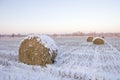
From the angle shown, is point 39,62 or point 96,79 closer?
point 96,79

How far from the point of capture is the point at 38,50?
10406 millimetres

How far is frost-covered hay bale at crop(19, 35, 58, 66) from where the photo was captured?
1011 cm

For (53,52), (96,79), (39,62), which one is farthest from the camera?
(53,52)

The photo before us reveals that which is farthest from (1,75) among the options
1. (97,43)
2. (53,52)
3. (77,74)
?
(97,43)

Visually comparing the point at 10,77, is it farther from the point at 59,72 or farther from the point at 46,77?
the point at 59,72

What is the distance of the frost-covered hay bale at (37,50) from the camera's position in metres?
10.1

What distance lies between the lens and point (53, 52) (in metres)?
10.7

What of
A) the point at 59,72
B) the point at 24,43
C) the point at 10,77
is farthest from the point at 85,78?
the point at 24,43

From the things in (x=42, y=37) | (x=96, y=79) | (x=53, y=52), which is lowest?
(x=96, y=79)

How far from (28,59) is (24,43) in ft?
3.86

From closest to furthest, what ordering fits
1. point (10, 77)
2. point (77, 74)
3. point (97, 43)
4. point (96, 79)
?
1. point (10, 77)
2. point (96, 79)
3. point (77, 74)
4. point (97, 43)

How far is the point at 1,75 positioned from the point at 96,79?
3.56 m

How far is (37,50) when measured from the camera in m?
10.4

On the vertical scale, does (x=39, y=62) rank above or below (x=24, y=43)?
below
